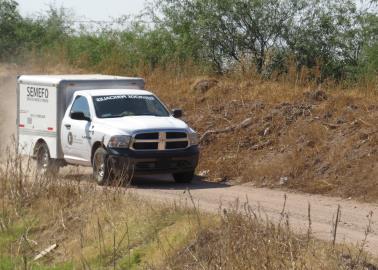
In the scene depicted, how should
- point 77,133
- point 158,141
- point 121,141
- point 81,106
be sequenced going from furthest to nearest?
point 81,106 < point 77,133 < point 158,141 < point 121,141

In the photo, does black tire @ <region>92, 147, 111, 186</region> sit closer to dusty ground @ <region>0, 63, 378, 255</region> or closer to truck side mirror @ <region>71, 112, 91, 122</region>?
dusty ground @ <region>0, 63, 378, 255</region>

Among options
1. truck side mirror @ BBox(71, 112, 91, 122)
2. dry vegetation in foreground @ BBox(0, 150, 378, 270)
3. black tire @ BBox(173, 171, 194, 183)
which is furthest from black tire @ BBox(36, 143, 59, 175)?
dry vegetation in foreground @ BBox(0, 150, 378, 270)

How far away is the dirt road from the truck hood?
1157 mm

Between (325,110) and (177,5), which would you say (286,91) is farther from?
(177,5)

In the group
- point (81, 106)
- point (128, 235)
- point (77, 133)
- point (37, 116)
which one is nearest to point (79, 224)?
point (128, 235)

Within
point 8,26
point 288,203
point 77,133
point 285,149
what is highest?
point 8,26

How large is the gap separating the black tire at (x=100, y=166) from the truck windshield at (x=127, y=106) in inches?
37.5

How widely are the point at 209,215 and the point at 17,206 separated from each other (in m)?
4.38

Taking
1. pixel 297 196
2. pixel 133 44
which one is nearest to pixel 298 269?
pixel 297 196

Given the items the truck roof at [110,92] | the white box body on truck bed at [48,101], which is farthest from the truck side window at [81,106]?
the white box body on truck bed at [48,101]

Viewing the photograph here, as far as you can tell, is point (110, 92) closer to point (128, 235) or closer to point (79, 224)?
point (79, 224)

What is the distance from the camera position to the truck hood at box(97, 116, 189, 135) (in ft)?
63.4

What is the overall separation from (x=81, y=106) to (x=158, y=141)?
2251 millimetres

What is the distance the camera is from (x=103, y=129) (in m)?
19.7
